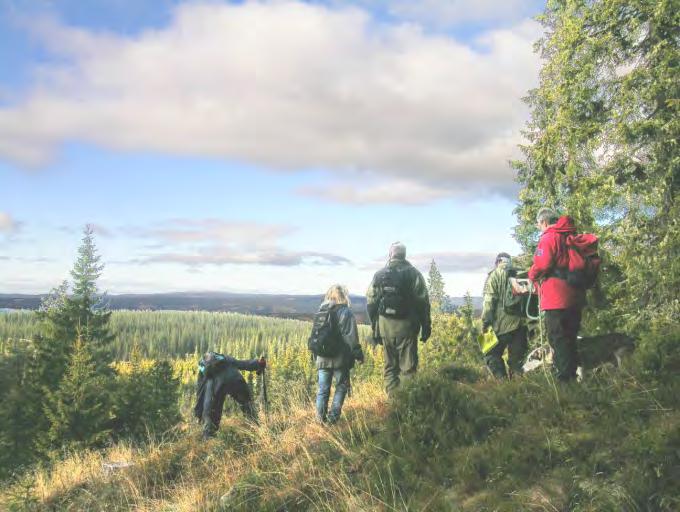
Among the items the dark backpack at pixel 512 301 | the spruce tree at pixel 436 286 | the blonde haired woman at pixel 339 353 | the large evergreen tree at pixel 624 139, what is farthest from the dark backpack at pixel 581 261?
the spruce tree at pixel 436 286

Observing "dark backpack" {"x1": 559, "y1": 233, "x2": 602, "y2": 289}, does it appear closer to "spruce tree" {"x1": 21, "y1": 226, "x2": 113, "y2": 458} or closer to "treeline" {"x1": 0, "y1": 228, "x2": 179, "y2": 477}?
"treeline" {"x1": 0, "y1": 228, "x2": 179, "y2": 477}

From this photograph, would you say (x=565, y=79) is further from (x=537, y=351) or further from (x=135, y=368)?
(x=135, y=368)

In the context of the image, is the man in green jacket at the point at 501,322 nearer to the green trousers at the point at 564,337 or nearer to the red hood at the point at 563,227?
the green trousers at the point at 564,337

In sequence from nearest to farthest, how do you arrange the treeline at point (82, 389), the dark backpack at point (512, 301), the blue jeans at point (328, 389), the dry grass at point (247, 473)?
the dry grass at point (247, 473), the blue jeans at point (328, 389), the dark backpack at point (512, 301), the treeline at point (82, 389)

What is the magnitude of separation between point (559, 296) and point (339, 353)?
3.16 meters

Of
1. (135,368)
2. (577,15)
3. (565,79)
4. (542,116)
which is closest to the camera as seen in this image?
(565,79)

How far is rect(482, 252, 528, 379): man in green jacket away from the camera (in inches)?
338

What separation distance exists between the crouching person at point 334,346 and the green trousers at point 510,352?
7.39 ft

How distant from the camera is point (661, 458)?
417 centimetres

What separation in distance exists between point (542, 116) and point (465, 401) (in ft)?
45.9

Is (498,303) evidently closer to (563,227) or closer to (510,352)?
(510,352)

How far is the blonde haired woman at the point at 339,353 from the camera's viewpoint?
784cm

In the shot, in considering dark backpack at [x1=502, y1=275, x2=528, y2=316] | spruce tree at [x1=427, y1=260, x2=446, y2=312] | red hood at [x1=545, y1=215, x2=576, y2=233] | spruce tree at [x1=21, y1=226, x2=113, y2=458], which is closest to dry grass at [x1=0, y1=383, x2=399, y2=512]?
dark backpack at [x1=502, y1=275, x2=528, y2=316]

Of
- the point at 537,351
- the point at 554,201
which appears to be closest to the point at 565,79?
the point at 554,201
